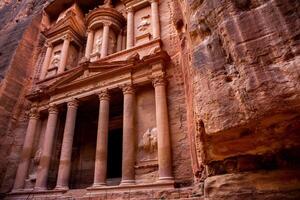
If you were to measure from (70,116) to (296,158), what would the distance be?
29.1ft

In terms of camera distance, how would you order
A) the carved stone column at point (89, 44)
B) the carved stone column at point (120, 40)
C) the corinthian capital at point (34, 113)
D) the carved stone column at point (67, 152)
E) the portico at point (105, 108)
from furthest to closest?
the carved stone column at point (120, 40), the carved stone column at point (89, 44), the corinthian capital at point (34, 113), the carved stone column at point (67, 152), the portico at point (105, 108)

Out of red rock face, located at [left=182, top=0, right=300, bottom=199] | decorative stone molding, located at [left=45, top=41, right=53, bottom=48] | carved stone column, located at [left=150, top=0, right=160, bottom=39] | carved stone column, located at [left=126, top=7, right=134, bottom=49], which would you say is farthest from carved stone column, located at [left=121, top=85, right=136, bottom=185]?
decorative stone molding, located at [left=45, top=41, right=53, bottom=48]

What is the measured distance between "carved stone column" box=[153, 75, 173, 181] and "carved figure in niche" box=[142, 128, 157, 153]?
1.26ft

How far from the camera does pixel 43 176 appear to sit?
8.95 meters

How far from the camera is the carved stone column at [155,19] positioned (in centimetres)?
1009

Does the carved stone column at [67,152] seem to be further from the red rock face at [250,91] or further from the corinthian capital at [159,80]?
the red rock face at [250,91]

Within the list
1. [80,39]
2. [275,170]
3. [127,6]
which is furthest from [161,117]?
[80,39]

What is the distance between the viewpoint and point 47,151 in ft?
31.0

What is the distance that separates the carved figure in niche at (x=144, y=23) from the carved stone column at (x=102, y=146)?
12.5ft

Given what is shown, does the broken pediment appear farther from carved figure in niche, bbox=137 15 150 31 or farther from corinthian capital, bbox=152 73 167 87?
corinthian capital, bbox=152 73 167 87

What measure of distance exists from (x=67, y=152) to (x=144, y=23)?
681 cm

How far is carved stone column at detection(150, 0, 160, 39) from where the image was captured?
10.1m

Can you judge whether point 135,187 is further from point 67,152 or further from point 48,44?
point 48,44

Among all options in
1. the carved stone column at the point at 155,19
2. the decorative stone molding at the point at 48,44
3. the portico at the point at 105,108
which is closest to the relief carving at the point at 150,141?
the portico at the point at 105,108
